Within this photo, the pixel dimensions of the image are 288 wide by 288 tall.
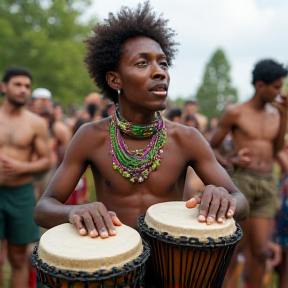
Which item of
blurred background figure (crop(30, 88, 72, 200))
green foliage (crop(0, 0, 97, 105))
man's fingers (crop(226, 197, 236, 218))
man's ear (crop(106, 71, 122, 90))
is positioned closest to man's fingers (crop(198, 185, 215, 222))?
man's fingers (crop(226, 197, 236, 218))

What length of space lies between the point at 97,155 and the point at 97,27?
862 mm

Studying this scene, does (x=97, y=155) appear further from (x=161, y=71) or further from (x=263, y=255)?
(x=263, y=255)

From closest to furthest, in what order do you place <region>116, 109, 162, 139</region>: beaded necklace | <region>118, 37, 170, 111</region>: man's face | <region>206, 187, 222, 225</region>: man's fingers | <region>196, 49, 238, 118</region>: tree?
1. <region>206, 187, 222, 225</region>: man's fingers
2. <region>118, 37, 170, 111</region>: man's face
3. <region>116, 109, 162, 139</region>: beaded necklace
4. <region>196, 49, 238, 118</region>: tree

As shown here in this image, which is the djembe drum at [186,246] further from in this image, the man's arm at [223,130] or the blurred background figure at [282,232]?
the man's arm at [223,130]

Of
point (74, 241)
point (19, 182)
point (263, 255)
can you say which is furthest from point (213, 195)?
point (19, 182)

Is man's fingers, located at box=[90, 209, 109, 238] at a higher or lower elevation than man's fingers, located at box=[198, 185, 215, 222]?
lower

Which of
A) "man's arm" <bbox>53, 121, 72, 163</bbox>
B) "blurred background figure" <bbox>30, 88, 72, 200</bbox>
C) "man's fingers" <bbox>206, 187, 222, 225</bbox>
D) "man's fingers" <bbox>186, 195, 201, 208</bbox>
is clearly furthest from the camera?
"man's arm" <bbox>53, 121, 72, 163</bbox>

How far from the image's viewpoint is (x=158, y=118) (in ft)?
8.71

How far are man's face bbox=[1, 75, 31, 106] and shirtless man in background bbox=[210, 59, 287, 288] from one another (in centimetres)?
217

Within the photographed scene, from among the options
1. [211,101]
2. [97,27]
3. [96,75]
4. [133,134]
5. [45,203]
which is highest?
[97,27]

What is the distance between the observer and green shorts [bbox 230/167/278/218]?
470cm

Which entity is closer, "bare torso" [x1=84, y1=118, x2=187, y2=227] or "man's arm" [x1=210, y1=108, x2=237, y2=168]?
"bare torso" [x1=84, y1=118, x2=187, y2=227]

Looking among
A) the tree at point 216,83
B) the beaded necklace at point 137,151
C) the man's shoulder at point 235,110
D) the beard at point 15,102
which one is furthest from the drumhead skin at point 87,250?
the tree at point 216,83

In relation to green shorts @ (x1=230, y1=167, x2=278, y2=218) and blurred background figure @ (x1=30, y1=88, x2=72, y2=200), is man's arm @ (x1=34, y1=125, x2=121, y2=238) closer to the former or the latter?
green shorts @ (x1=230, y1=167, x2=278, y2=218)
